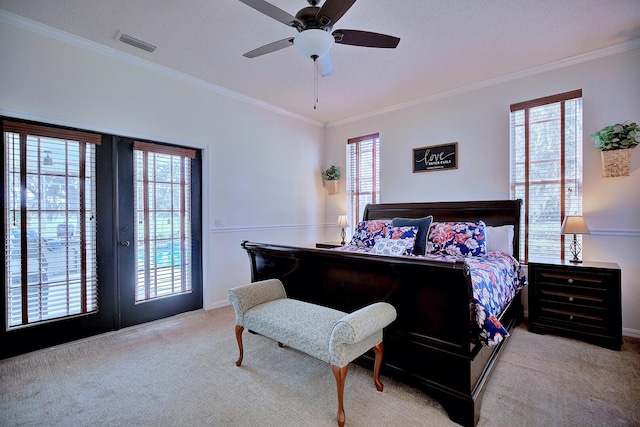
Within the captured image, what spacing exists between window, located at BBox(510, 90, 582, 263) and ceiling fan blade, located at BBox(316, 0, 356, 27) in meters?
2.81

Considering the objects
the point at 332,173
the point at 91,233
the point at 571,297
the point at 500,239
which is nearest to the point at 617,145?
the point at 500,239

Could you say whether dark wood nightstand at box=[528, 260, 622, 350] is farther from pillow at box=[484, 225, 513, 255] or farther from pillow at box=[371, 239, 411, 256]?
pillow at box=[371, 239, 411, 256]

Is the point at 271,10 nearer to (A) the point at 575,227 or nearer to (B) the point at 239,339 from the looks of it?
(B) the point at 239,339

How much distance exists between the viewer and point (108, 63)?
3.09 metres

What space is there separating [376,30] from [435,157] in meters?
2.07

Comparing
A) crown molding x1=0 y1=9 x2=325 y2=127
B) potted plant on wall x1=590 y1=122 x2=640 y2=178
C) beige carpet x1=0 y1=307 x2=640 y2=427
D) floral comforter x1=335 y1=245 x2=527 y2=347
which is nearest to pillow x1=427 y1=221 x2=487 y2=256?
floral comforter x1=335 y1=245 x2=527 y2=347

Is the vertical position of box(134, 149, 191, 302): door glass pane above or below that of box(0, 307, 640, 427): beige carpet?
above

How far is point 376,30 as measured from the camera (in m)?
2.76

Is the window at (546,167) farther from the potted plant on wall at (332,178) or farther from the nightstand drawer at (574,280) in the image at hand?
the potted plant on wall at (332,178)

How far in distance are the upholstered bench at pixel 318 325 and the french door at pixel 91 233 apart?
1.55 meters

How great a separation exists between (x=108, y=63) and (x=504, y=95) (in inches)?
178

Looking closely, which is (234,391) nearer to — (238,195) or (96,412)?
(96,412)

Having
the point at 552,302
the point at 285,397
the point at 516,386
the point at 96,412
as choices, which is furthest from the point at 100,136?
the point at 552,302

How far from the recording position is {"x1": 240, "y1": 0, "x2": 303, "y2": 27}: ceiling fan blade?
1.84m
